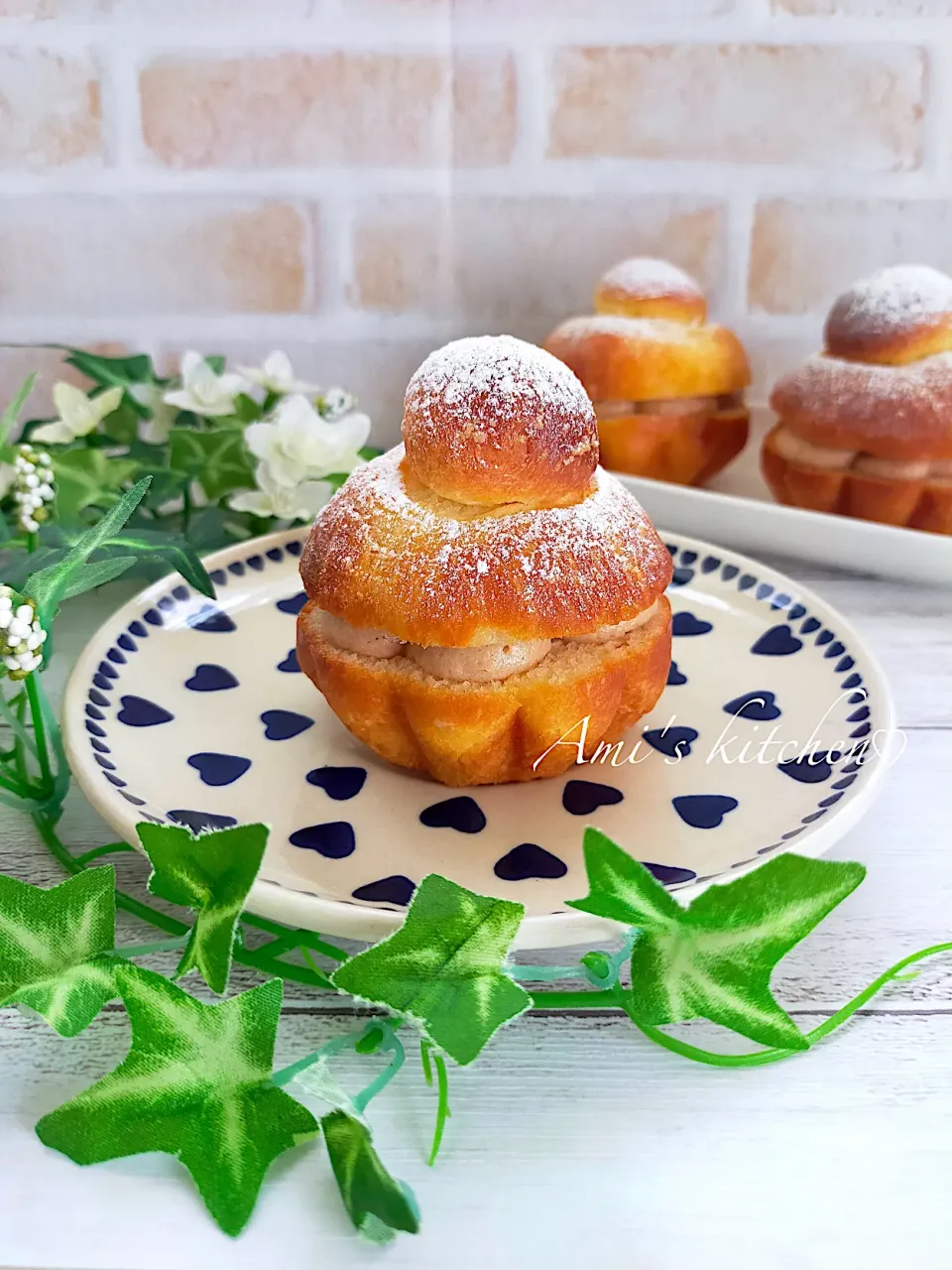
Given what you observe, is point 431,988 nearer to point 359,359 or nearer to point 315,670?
point 315,670

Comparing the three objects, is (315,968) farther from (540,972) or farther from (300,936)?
(540,972)

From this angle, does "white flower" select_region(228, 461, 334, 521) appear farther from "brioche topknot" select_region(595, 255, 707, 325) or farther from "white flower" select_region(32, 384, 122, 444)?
"brioche topknot" select_region(595, 255, 707, 325)

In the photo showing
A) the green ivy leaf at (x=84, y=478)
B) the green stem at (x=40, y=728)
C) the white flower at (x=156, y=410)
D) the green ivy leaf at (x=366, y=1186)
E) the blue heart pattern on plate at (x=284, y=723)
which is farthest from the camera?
the white flower at (x=156, y=410)

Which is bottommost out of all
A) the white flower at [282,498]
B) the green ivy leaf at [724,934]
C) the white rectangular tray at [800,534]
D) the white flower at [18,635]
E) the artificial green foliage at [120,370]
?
the white rectangular tray at [800,534]

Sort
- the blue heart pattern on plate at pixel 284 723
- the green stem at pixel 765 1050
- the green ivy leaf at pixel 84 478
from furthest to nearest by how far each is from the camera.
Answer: the green ivy leaf at pixel 84 478 < the blue heart pattern on plate at pixel 284 723 < the green stem at pixel 765 1050

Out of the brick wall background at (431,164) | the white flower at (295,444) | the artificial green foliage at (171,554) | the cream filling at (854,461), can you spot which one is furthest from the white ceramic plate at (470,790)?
the brick wall background at (431,164)

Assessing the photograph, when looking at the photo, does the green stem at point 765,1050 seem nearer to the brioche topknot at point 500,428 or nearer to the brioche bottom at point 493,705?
the brioche bottom at point 493,705

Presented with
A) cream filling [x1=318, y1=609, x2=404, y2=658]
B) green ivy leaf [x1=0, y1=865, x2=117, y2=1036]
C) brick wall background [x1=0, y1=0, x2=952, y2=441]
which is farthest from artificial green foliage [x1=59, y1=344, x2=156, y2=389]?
green ivy leaf [x1=0, y1=865, x2=117, y2=1036]
